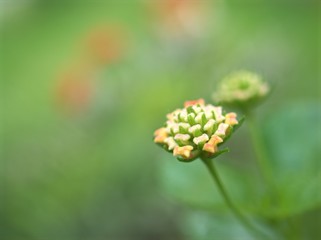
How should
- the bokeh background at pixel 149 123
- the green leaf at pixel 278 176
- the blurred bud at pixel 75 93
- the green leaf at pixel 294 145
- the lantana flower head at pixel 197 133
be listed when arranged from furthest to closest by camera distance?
the blurred bud at pixel 75 93
the bokeh background at pixel 149 123
the green leaf at pixel 294 145
the green leaf at pixel 278 176
the lantana flower head at pixel 197 133

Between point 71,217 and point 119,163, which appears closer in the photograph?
point 71,217

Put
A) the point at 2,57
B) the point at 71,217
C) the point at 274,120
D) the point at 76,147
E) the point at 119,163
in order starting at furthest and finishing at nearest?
the point at 2,57
the point at 76,147
the point at 119,163
the point at 71,217
the point at 274,120

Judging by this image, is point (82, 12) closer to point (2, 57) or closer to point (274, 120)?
point (2, 57)

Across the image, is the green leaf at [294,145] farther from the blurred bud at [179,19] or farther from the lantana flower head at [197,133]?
the blurred bud at [179,19]

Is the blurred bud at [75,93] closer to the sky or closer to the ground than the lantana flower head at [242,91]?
closer to the sky

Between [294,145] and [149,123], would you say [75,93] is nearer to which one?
[149,123]

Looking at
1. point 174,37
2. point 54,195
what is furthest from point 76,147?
point 174,37

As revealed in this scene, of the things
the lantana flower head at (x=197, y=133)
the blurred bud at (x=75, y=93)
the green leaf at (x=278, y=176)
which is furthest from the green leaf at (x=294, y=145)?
the blurred bud at (x=75, y=93)
